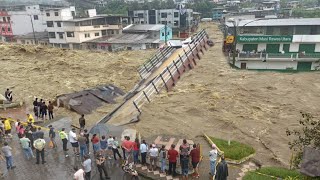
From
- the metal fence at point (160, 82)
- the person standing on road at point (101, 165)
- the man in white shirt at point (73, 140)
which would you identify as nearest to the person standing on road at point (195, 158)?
the person standing on road at point (101, 165)

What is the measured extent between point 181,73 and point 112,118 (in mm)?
11548

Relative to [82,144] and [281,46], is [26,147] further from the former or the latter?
[281,46]

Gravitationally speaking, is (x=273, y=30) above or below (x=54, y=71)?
above

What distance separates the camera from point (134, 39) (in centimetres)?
5788

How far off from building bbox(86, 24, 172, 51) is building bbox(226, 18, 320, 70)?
1869 centimetres

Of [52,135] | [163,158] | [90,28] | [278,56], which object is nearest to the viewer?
[163,158]

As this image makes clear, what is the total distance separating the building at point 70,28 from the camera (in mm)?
59044

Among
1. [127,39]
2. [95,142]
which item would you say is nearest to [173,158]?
[95,142]

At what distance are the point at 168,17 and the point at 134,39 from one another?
2550 centimetres

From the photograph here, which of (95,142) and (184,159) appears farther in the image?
(95,142)

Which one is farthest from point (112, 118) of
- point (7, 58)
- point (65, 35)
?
point (65, 35)

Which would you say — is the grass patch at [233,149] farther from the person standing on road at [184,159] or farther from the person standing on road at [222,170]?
the person standing on road at [222,170]

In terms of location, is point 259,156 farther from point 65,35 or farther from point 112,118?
point 65,35

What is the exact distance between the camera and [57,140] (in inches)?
641
